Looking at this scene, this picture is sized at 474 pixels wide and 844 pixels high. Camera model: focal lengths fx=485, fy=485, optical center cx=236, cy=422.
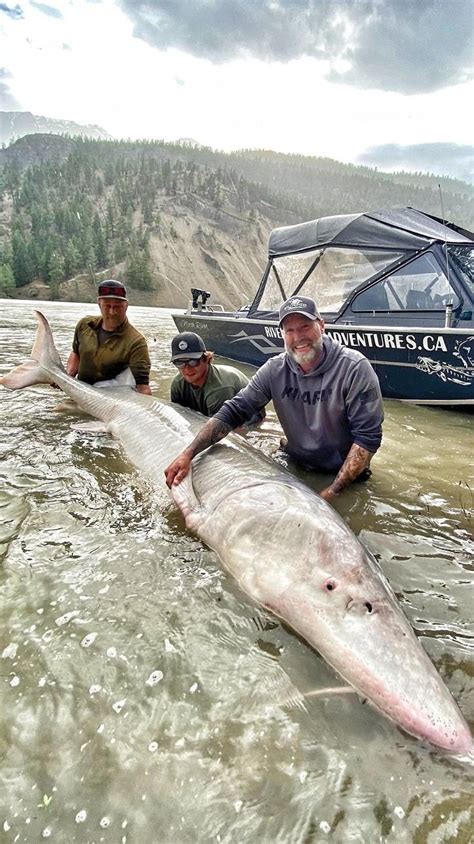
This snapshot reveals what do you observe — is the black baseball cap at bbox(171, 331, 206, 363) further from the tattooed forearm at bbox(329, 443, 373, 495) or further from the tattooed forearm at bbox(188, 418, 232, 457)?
the tattooed forearm at bbox(329, 443, 373, 495)

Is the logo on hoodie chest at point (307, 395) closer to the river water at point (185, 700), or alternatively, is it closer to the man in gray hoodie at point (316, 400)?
the man in gray hoodie at point (316, 400)

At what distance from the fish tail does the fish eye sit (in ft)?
14.6

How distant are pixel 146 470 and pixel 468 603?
2280 mm

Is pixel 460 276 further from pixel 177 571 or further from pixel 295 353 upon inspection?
pixel 177 571

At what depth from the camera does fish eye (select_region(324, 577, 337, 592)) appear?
196 cm

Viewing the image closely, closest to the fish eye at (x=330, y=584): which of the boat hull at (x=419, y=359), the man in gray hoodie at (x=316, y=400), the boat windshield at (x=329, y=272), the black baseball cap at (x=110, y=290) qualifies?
the man in gray hoodie at (x=316, y=400)

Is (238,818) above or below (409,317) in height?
below

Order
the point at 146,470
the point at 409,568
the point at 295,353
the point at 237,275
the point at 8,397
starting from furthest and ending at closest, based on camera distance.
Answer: the point at 237,275
the point at 8,397
the point at 146,470
the point at 295,353
the point at 409,568

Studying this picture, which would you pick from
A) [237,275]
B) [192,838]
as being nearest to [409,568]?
[192,838]

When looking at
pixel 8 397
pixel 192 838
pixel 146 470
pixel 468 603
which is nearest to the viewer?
pixel 192 838

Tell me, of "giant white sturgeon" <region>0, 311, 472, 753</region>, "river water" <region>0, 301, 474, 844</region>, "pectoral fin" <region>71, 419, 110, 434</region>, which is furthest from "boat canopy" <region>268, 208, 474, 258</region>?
"river water" <region>0, 301, 474, 844</region>

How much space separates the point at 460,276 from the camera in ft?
20.8

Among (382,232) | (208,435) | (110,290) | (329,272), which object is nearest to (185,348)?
(208,435)

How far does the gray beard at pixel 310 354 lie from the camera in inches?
129
